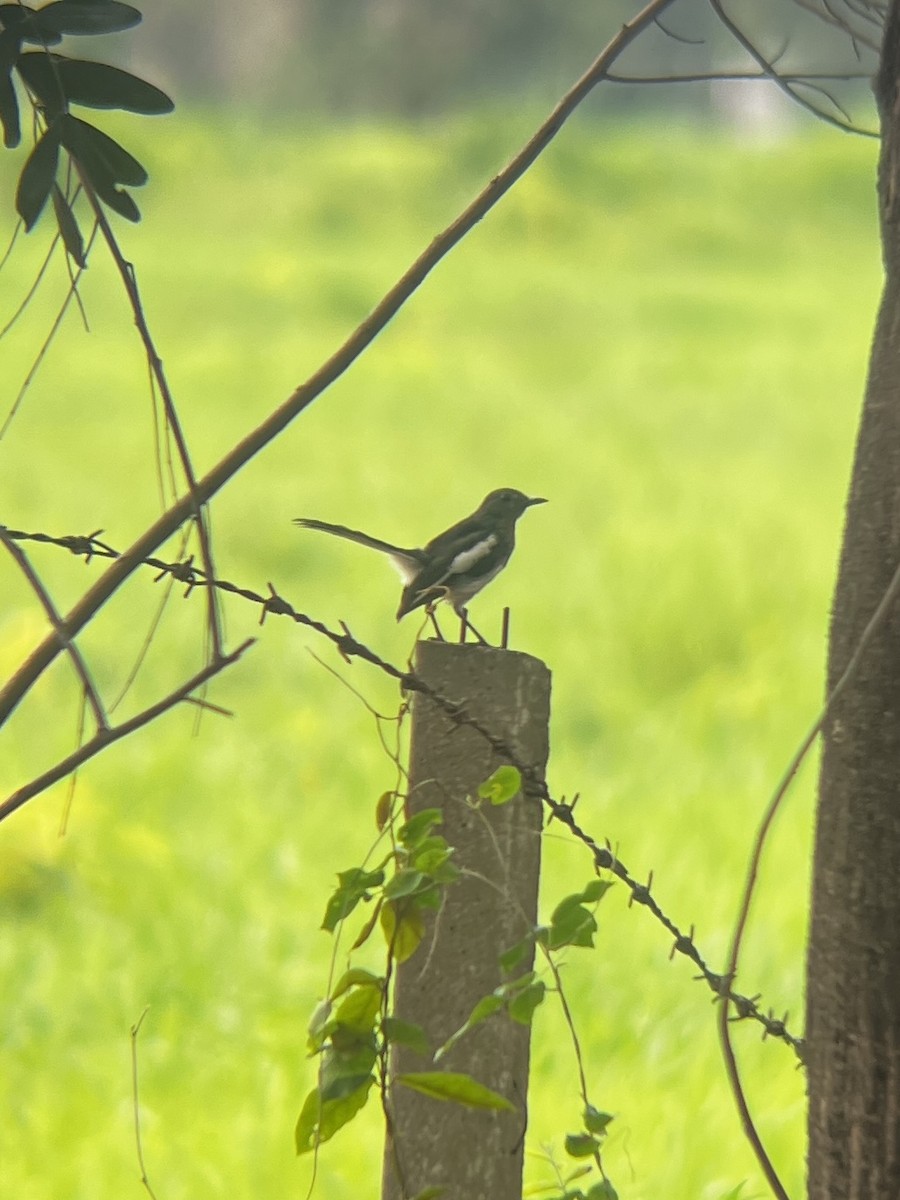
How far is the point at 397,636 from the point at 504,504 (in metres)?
3.86

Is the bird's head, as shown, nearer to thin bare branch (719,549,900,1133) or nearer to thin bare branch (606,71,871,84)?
thin bare branch (606,71,871,84)

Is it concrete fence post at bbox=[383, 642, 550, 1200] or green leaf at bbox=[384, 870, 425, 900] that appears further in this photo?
concrete fence post at bbox=[383, 642, 550, 1200]

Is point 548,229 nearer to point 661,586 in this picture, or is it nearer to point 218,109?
point 218,109

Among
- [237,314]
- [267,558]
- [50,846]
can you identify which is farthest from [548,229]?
[50,846]

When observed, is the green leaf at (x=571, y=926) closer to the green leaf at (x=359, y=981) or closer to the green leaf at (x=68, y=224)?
the green leaf at (x=359, y=981)

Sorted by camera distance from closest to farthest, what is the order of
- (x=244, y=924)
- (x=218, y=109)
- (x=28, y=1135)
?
(x=28, y=1135)
(x=244, y=924)
(x=218, y=109)

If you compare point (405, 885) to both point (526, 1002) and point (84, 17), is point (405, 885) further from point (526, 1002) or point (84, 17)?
point (84, 17)

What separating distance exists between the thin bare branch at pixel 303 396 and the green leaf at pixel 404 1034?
482 mm

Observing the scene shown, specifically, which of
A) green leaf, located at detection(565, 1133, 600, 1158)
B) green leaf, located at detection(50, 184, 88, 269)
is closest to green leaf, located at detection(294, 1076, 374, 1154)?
green leaf, located at detection(565, 1133, 600, 1158)

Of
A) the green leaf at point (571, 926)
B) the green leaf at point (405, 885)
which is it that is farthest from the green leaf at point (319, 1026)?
the green leaf at point (571, 926)

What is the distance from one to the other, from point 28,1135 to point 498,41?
23.0 metres

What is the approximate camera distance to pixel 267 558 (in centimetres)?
752

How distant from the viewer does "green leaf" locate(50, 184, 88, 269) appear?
1631mm

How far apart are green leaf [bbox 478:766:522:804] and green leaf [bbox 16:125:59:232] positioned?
2.65 ft
